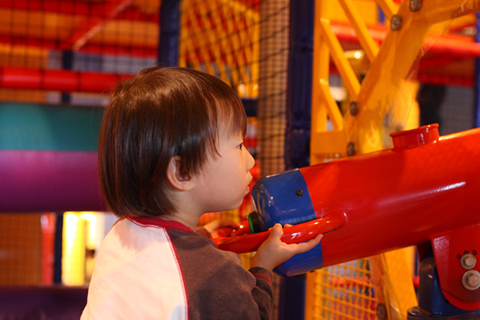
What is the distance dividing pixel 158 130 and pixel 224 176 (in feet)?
0.36

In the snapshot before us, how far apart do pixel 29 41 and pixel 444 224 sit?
4442mm

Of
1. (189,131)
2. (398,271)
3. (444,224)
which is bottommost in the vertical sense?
(398,271)

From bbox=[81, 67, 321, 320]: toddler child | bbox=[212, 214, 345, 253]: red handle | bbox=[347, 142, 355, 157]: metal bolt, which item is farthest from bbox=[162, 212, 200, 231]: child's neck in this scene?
bbox=[347, 142, 355, 157]: metal bolt

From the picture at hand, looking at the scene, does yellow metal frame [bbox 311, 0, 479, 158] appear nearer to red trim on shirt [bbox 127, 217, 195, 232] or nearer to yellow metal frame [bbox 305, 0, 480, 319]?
yellow metal frame [bbox 305, 0, 480, 319]

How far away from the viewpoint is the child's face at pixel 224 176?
63cm

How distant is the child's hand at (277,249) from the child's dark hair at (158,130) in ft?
0.45

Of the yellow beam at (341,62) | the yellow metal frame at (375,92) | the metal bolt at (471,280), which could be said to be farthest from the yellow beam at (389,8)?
the metal bolt at (471,280)

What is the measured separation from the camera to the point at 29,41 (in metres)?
4.28

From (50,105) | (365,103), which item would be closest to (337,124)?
(365,103)

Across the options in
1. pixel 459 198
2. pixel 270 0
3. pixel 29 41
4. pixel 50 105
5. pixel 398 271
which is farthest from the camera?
pixel 29 41

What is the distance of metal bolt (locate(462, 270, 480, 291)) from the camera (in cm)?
55

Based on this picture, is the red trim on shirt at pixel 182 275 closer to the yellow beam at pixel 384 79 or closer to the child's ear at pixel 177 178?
the child's ear at pixel 177 178

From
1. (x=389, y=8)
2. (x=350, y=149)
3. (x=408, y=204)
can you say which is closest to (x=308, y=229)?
(x=408, y=204)

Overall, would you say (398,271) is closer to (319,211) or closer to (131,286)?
(319,211)
